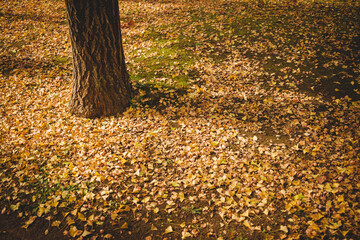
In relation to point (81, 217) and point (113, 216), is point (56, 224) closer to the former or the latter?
point (81, 217)

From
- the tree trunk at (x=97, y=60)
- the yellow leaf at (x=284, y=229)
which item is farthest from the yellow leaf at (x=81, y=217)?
the yellow leaf at (x=284, y=229)

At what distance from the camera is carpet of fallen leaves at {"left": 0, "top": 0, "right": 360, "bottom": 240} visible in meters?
3.20

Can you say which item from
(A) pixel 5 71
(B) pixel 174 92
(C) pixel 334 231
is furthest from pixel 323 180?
(A) pixel 5 71

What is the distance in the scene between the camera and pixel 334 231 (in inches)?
113

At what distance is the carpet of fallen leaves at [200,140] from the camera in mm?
3203

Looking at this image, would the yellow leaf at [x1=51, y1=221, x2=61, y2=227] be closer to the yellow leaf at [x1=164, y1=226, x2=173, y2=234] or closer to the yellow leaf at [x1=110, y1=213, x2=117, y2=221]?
the yellow leaf at [x1=110, y1=213, x2=117, y2=221]

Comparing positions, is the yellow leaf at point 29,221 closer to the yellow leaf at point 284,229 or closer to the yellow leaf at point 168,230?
the yellow leaf at point 168,230

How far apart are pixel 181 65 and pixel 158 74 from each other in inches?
34.6

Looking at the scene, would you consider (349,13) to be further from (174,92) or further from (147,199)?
(147,199)

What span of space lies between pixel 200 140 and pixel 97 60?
9.69ft

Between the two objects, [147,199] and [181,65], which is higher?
[181,65]

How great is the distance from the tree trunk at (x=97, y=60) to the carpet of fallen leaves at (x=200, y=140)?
39cm

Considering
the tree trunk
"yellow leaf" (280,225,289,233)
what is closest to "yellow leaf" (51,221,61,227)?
the tree trunk

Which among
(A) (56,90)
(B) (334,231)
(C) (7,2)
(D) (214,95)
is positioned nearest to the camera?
(B) (334,231)
